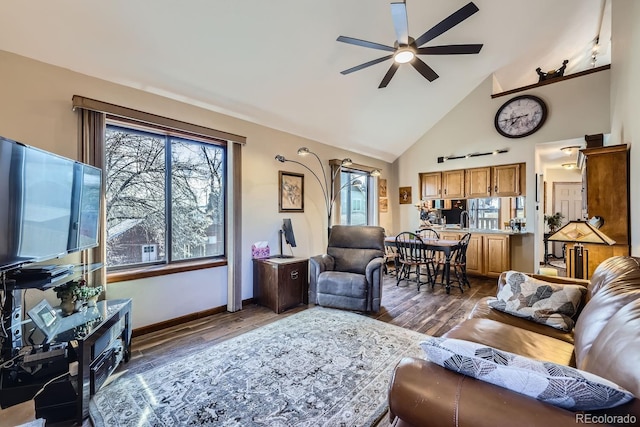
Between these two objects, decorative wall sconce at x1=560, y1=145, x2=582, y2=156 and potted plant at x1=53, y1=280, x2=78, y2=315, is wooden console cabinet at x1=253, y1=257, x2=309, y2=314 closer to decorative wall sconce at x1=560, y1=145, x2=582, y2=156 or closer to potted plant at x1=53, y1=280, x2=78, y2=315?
potted plant at x1=53, y1=280, x2=78, y2=315

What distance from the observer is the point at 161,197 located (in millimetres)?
3037

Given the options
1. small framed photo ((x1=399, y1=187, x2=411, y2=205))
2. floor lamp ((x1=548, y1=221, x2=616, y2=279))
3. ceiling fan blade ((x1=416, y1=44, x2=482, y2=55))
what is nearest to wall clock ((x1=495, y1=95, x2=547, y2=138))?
small framed photo ((x1=399, y1=187, x2=411, y2=205))

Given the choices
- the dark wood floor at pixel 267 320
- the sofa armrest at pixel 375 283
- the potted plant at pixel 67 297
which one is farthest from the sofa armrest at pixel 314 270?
the potted plant at pixel 67 297

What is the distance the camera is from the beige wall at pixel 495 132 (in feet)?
14.0

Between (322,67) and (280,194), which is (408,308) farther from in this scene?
(322,67)

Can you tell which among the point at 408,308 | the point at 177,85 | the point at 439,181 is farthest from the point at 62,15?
the point at 439,181

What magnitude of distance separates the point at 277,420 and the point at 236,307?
1930 millimetres

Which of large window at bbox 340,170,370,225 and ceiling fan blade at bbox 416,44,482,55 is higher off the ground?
ceiling fan blade at bbox 416,44,482,55

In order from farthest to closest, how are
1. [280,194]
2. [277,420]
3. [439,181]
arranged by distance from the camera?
[439,181] < [280,194] < [277,420]

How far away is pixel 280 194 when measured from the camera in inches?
158

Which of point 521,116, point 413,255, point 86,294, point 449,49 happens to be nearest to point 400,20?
point 449,49

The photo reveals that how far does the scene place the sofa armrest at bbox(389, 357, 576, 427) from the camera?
733 millimetres

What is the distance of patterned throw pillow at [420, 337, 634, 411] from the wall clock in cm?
522

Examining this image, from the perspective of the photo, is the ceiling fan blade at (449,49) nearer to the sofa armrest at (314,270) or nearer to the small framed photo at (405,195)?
the sofa armrest at (314,270)
